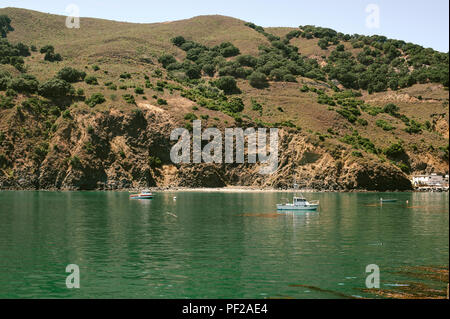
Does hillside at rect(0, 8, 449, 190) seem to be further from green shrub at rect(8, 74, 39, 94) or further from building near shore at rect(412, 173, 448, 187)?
building near shore at rect(412, 173, 448, 187)

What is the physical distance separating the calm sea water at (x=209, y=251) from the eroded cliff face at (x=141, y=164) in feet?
187

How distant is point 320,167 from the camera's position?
13188 centimetres

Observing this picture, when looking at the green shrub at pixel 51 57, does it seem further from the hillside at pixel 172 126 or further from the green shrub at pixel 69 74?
the green shrub at pixel 69 74

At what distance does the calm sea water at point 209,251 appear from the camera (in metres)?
29.1

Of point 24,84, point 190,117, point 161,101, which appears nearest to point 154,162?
point 190,117

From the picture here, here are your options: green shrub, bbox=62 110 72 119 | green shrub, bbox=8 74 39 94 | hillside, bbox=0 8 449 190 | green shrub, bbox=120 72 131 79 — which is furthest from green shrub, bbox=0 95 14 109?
green shrub, bbox=120 72 131 79

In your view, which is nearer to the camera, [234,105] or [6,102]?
[6,102]

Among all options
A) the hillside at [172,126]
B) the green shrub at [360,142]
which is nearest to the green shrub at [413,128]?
the hillside at [172,126]

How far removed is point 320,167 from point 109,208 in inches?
2629

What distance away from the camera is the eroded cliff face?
128000 millimetres

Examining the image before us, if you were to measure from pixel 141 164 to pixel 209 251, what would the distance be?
96.9 meters

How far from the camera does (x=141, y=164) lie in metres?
135

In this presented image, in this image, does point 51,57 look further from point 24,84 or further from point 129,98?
point 129,98
